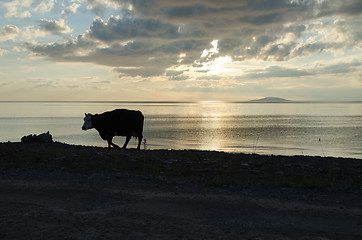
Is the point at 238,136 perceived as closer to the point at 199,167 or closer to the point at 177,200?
the point at 199,167

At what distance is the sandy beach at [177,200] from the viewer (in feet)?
22.5

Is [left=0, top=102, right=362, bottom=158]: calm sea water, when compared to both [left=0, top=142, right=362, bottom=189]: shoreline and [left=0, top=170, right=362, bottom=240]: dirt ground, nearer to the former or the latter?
[left=0, top=142, right=362, bottom=189]: shoreline

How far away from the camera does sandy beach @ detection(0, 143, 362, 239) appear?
6859 millimetres

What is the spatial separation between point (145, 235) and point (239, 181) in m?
6.29

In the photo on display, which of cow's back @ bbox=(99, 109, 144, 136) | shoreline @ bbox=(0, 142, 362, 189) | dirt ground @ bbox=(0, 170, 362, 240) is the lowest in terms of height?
dirt ground @ bbox=(0, 170, 362, 240)

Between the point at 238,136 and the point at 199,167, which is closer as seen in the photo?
the point at 199,167

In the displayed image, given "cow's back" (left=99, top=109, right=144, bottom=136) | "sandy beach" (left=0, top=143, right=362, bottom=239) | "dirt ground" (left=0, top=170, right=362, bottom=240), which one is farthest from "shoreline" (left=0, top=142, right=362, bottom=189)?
"cow's back" (left=99, top=109, right=144, bottom=136)

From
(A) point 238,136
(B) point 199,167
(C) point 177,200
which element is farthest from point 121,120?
A: (A) point 238,136

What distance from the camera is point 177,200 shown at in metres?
9.37

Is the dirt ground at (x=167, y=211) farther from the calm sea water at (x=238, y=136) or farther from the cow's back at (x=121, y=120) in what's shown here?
the calm sea water at (x=238, y=136)

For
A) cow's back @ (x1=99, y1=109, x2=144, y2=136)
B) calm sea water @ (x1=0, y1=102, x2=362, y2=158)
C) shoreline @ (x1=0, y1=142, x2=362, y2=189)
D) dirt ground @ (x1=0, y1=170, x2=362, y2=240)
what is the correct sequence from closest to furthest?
1. dirt ground @ (x1=0, y1=170, x2=362, y2=240)
2. shoreline @ (x1=0, y1=142, x2=362, y2=189)
3. cow's back @ (x1=99, y1=109, x2=144, y2=136)
4. calm sea water @ (x1=0, y1=102, x2=362, y2=158)

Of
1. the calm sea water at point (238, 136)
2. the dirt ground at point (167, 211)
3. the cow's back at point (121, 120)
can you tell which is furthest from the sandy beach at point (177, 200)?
the calm sea water at point (238, 136)

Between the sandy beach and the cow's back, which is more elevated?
the cow's back

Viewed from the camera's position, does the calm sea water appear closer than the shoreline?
No
